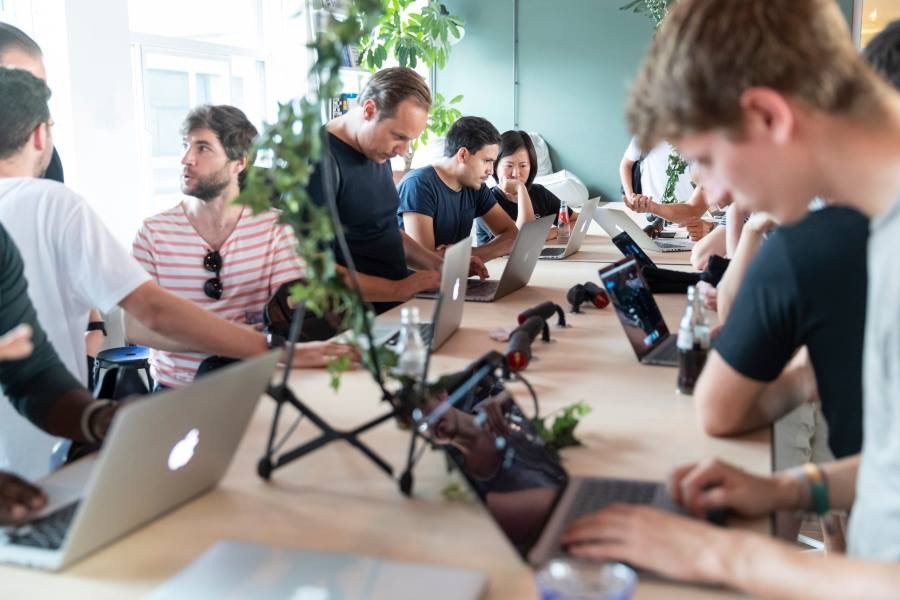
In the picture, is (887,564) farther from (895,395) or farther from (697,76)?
(697,76)

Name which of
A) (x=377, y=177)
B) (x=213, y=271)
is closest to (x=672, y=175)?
(x=377, y=177)

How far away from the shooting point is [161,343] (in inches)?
98.7

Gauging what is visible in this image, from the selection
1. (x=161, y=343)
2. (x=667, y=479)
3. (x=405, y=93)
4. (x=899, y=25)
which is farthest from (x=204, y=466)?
(x=405, y=93)

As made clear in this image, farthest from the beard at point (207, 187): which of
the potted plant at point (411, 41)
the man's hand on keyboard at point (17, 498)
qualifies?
the potted plant at point (411, 41)

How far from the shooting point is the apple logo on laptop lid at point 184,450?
128 cm

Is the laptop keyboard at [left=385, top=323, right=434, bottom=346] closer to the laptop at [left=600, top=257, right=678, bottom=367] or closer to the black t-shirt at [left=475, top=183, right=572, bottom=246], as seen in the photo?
the laptop at [left=600, top=257, right=678, bottom=367]

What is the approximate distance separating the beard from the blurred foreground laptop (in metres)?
0.84

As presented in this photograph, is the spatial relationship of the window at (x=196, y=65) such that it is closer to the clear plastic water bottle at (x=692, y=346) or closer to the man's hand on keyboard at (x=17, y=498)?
the clear plastic water bottle at (x=692, y=346)

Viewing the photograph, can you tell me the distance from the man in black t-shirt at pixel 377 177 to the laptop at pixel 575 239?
0.76 meters

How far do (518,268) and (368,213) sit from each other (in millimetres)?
641

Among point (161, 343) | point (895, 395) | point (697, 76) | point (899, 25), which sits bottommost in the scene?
point (161, 343)

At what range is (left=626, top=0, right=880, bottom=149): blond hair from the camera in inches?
41.5

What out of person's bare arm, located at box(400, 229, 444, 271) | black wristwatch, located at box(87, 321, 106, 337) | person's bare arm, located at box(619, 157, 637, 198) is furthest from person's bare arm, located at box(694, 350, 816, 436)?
person's bare arm, located at box(619, 157, 637, 198)

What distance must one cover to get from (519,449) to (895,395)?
586 millimetres
